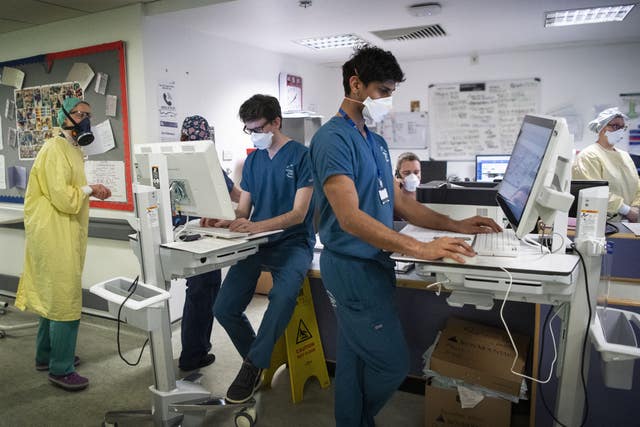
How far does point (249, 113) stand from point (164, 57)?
4.60 ft

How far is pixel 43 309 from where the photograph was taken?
2533 millimetres

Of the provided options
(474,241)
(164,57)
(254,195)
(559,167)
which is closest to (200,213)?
(254,195)

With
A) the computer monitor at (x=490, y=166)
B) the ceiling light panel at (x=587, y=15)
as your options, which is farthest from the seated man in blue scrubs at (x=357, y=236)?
the computer monitor at (x=490, y=166)

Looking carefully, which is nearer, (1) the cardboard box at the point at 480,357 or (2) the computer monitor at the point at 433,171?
(1) the cardboard box at the point at 480,357

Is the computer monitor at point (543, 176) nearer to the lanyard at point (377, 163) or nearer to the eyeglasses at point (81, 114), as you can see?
the lanyard at point (377, 163)

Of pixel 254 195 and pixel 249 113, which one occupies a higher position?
pixel 249 113

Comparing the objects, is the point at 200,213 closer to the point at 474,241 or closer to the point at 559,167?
the point at 474,241

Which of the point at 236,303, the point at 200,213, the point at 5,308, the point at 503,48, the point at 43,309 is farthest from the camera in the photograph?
the point at 503,48

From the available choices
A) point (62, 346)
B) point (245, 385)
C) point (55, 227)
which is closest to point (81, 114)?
point (55, 227)

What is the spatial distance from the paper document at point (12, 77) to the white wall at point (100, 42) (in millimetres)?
108

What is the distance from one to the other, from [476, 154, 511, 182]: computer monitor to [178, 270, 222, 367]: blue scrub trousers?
11.7ft

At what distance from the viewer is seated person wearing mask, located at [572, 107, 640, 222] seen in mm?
3559

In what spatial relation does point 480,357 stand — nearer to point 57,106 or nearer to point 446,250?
point 446,250

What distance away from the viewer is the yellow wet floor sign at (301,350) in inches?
94.9
